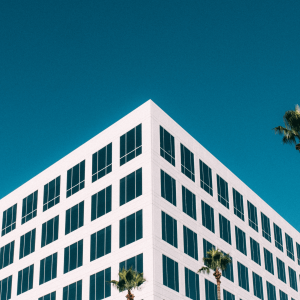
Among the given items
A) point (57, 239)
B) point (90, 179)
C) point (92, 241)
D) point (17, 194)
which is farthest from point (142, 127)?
point (17, 194)

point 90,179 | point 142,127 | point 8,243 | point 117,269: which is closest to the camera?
point 117,269

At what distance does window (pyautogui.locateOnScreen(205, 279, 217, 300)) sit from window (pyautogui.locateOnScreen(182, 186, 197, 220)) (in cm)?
692

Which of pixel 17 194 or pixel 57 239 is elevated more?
pixel 17 194

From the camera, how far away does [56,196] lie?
64.1 m

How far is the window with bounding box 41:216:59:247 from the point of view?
6203 centimetres

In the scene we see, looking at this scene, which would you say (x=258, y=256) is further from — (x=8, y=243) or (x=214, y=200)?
(x=8, y=243)

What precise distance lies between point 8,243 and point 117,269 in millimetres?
22926

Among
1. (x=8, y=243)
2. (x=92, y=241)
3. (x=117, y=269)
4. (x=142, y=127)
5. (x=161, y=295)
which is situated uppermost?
(x=142, y=127)

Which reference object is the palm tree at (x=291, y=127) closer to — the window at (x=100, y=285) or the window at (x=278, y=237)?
the window at (x=100, y=285)

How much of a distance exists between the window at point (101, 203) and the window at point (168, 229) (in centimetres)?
647

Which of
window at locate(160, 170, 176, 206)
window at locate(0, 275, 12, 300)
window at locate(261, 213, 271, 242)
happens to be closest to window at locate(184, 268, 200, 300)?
window at locate(160, 170, 176, 206)

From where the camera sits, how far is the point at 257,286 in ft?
219

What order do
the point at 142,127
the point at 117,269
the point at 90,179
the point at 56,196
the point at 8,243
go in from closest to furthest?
the point at 117,269, the point at 142,127, the point at 90,179, the point at 56,196, the point at 8,243

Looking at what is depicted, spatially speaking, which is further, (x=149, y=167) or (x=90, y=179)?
(x=90, y=179)
